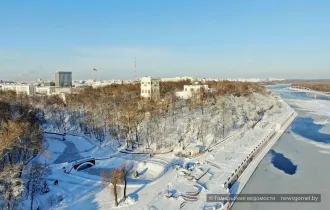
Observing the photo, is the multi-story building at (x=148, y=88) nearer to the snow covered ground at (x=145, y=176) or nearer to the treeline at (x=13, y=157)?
the snow covered ground at (x=145, y=176)

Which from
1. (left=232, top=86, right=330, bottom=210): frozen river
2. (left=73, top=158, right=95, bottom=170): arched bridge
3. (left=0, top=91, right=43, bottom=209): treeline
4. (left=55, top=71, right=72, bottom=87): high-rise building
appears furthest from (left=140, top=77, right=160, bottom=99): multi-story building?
(left=55, top=71, right=72, bottom=87): high-rise building

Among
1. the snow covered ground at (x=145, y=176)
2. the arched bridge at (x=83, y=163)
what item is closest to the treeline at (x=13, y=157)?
the snow covered ground at (x=145, y=176)

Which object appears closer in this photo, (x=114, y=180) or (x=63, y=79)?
(x=114, y=180)

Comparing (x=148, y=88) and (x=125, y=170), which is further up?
(x=148, y=88)

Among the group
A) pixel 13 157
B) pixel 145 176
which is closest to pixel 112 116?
pixel 145 176

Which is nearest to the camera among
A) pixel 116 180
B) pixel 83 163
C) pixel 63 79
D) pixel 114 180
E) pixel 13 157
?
pixel 114 180

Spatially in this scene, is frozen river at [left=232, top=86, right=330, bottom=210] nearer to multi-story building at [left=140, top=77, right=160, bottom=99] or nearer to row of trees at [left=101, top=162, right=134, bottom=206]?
row of trees at [left=101, top=162, right=134, bottom=206]

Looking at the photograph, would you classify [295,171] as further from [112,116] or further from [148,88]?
[148,88]

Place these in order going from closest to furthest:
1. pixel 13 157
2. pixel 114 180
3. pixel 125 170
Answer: pixel 114 180
pixel 125 170
pixel 13 157

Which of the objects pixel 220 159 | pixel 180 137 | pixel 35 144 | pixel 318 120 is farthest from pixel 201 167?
pixel 318 120
